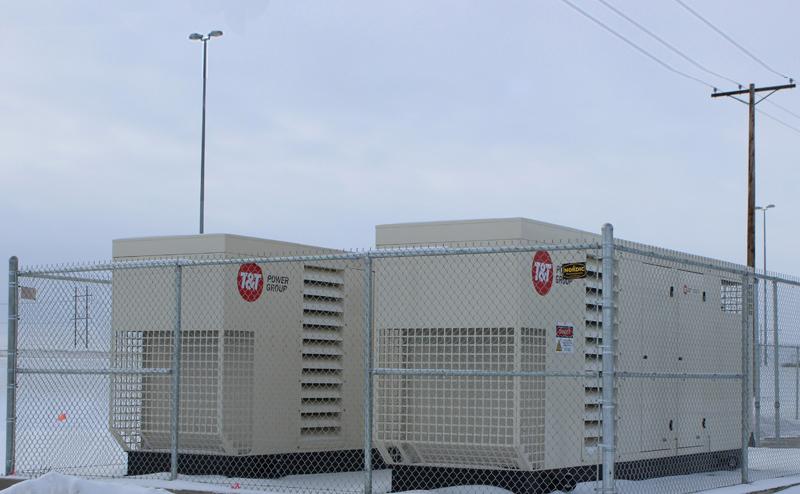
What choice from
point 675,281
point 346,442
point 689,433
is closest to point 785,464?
point 689,433

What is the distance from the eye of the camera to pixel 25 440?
12875 mm

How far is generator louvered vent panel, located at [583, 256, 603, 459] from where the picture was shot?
432 inches

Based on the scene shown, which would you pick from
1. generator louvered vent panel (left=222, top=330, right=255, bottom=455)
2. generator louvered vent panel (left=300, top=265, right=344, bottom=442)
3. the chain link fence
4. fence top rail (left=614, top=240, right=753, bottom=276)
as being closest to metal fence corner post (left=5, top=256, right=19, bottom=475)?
the chain link fence

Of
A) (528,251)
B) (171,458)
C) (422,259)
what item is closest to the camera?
(528,251)

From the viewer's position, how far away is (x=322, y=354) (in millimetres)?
13148

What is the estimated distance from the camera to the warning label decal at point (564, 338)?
34.5 feet

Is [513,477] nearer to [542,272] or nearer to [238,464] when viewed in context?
[542,272]

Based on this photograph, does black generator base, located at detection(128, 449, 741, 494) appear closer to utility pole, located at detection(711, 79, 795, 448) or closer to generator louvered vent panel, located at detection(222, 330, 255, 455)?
generator louvered vent panel, located at detection(222, 330, 255, 455)

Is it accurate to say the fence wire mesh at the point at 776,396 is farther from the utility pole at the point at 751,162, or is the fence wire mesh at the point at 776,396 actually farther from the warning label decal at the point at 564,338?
the utility pole at the point at 751,162

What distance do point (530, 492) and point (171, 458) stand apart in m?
3.75

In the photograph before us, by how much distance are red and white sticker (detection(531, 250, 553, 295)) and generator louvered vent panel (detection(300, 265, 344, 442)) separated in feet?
11.5

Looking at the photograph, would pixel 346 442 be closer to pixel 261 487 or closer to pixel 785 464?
pixel 261 487

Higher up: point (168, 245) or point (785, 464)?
point (168, 245)

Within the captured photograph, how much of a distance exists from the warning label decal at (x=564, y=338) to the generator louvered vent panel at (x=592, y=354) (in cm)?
34
